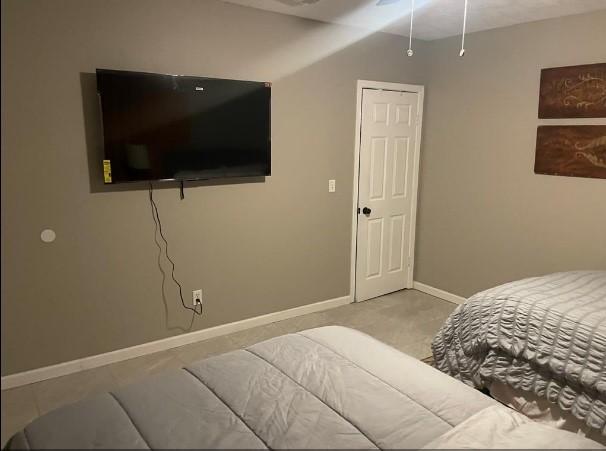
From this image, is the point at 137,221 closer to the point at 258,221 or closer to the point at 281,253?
the point at 258,221

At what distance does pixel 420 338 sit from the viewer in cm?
354

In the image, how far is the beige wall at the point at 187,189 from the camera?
2.64 meters

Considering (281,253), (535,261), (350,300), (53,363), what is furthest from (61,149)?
(535,261)

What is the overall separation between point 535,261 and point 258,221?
225 centimetres

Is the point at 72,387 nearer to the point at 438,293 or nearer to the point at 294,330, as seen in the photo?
the point at 294,330

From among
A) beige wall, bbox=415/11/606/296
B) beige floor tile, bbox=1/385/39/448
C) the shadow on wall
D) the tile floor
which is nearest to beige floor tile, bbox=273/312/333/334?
the tile floor

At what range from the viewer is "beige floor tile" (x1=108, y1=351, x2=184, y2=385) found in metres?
2.92

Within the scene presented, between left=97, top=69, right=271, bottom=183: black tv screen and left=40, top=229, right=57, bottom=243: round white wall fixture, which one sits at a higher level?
left=97, top=69, right=271, bottom=183: black tv screen

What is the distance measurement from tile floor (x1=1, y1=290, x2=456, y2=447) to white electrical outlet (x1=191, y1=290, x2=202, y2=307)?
0.30m

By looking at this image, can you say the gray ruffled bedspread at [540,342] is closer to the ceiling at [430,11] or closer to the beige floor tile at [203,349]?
the beige floor tile at [203,349]

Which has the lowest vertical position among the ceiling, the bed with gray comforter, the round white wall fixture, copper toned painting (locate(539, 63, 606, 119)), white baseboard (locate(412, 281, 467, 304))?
white baseboard (locate(412, 281, 467, 304))

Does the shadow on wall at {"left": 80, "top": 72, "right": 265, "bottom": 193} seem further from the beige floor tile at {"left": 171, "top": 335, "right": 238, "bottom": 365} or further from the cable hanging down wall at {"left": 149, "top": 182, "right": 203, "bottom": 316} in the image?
the beige floor tile at {"left": 171, "top": 335, "right": 238, "bottom": 365}

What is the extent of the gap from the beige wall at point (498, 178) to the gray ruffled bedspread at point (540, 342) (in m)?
0.75

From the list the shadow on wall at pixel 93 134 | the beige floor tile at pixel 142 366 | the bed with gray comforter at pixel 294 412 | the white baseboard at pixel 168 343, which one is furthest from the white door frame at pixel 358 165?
the bed with gray comforter at pixel 294 412
